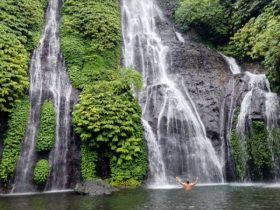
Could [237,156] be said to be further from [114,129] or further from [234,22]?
[234,22]

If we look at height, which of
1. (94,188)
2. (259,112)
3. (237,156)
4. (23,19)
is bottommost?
(94,188)

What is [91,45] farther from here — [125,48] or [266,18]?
[266,18]

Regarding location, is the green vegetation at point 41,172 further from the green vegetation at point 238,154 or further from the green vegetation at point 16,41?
the green vegetation at point 238,154

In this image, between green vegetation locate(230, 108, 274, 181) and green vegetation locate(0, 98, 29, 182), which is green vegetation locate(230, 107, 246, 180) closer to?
green vegetation locate(230, 108, 274, 181)

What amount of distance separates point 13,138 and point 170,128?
8.82m

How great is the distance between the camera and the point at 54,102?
22.2 meters

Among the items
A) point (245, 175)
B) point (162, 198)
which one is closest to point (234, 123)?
point (245, 175)

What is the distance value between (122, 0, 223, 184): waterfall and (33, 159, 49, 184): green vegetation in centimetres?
569

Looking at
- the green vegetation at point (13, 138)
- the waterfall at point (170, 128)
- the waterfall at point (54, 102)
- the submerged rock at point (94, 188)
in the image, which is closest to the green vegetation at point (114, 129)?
the waterfall at point (170, 128)

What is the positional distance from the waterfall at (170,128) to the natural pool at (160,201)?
13.8ft

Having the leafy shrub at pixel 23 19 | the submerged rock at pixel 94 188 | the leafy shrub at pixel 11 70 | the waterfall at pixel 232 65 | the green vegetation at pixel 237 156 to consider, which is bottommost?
the submerged rock at pixel 94 188

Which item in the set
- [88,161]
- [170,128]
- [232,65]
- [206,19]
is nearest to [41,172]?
[88,161]

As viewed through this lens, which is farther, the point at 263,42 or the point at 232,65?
the point at 232,65

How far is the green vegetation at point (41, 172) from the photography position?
63.4 feet
